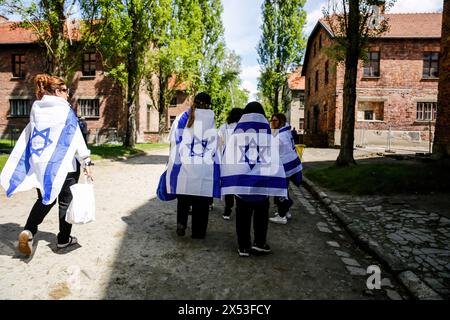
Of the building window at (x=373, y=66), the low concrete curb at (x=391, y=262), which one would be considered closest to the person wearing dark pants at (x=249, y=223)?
the low concrete curb at (x=391, y=262)

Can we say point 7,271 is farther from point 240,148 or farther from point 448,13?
point 448,13

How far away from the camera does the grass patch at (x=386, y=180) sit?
7.35 m

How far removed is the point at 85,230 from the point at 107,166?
8.38 meters

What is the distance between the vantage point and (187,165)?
420cm

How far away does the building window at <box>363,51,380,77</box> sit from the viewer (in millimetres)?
23375

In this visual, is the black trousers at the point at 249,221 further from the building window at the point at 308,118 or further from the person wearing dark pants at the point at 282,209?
the building window at the point at 308,118

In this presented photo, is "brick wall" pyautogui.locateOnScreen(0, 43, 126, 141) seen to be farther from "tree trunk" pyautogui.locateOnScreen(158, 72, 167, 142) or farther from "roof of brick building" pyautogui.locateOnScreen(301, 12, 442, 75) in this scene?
"roof of brick building" pyautogui.locateOnScreen(301, 12, 442, 75)

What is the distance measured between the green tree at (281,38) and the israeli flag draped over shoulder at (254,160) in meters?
28.6

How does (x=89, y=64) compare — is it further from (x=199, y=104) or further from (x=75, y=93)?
(x=199, y=104)

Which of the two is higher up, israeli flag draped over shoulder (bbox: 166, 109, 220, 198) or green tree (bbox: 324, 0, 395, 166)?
green tree (bbox: 324, 0, 395, 166)

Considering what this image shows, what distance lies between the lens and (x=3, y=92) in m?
28.4

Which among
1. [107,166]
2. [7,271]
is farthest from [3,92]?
[7,271]

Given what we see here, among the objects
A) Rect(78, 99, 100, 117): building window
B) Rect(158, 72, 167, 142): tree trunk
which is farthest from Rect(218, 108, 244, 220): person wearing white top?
Rect(78, 99, 100, 117): building window

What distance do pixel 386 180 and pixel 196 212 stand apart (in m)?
5.74
